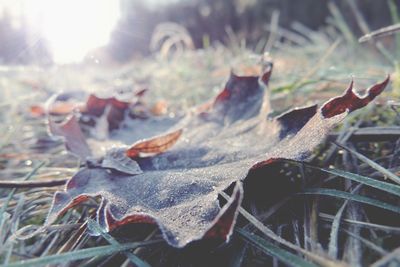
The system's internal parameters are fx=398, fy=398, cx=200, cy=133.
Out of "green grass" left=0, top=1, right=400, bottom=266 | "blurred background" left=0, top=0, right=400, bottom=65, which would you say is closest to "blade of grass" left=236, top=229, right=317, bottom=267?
"green grass" left=0, top=1, right=400, bottom=266

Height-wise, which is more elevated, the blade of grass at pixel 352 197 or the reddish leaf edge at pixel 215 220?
the blade of grass at pixel 352 197

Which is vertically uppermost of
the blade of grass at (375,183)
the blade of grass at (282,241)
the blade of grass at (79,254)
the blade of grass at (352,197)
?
the blade of grass at (375,183)

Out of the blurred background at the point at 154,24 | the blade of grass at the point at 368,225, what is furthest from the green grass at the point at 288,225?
the blurred background at the point at 154,24

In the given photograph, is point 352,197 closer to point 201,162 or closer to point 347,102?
point 347,102

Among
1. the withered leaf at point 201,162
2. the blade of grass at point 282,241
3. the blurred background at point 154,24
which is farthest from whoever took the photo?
the blurred background at point 154,24

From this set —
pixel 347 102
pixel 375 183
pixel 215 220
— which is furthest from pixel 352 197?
pixel 215 220

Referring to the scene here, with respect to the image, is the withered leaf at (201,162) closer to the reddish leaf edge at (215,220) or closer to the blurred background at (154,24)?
the reddish leaf edge at (215,220)

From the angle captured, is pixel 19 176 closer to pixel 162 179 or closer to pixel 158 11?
pixel 162 179
